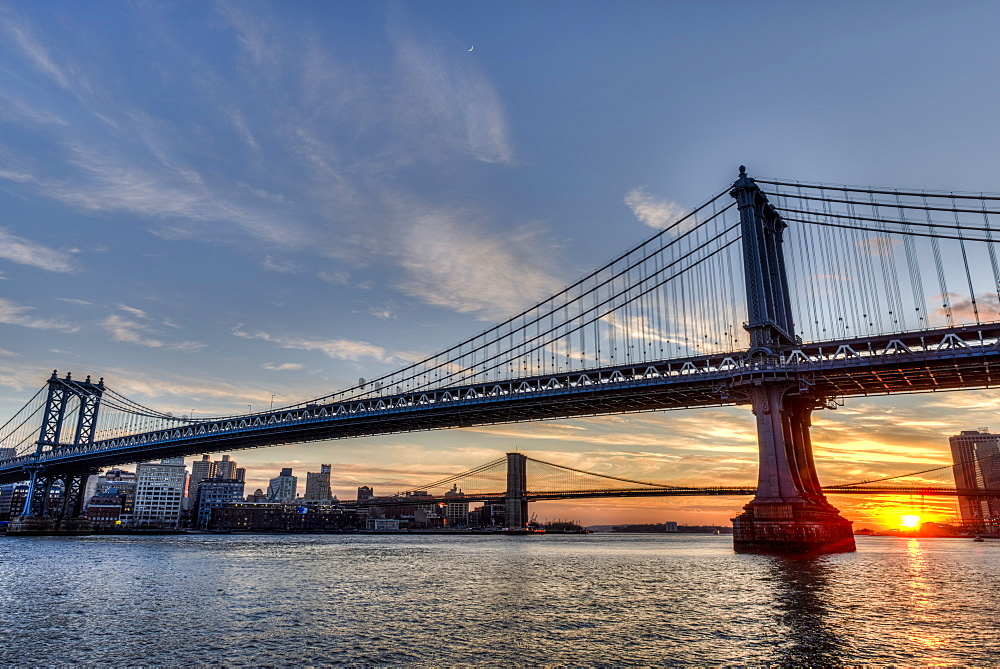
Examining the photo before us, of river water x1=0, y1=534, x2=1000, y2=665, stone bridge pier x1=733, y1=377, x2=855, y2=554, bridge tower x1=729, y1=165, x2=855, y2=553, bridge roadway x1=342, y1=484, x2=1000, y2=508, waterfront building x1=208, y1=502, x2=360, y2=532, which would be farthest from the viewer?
waterfront building x1=208, y1=502, x2=360, y2=532

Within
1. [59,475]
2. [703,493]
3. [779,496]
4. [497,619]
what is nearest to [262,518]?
[59,475]

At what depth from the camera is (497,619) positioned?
2039 centimetres

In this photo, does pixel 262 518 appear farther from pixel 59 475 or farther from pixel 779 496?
pixel 779 496

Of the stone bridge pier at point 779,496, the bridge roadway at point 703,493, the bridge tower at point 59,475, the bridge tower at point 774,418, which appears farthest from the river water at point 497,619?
the bridge tower at point 59,475

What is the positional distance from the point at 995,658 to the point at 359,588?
23.0 meters

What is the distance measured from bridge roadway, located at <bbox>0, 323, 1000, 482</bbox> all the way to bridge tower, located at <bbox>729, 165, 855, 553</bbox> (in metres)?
0.79

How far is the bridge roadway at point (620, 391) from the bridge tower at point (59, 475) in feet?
47.6

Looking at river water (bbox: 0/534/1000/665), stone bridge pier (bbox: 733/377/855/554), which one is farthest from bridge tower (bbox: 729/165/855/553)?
river water (bbox: 0/534/1000/665)

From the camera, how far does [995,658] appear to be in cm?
1467

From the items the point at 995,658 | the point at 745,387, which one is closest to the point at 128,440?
the point at 745,387

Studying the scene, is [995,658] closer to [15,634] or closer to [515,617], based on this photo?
[515,617]

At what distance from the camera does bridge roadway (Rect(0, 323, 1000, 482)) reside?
149 ft

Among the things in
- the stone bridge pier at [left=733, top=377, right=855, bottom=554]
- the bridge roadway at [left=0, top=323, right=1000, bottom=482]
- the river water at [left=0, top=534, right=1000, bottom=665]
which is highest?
the bridge roadway at [left=0, top=323, right=1000, bottom=482]

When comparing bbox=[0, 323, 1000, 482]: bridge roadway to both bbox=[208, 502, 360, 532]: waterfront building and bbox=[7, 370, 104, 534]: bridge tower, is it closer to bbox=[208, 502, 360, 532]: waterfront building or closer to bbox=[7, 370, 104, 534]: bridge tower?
bbox=[7, 370, 104, 534]: bridge tower
